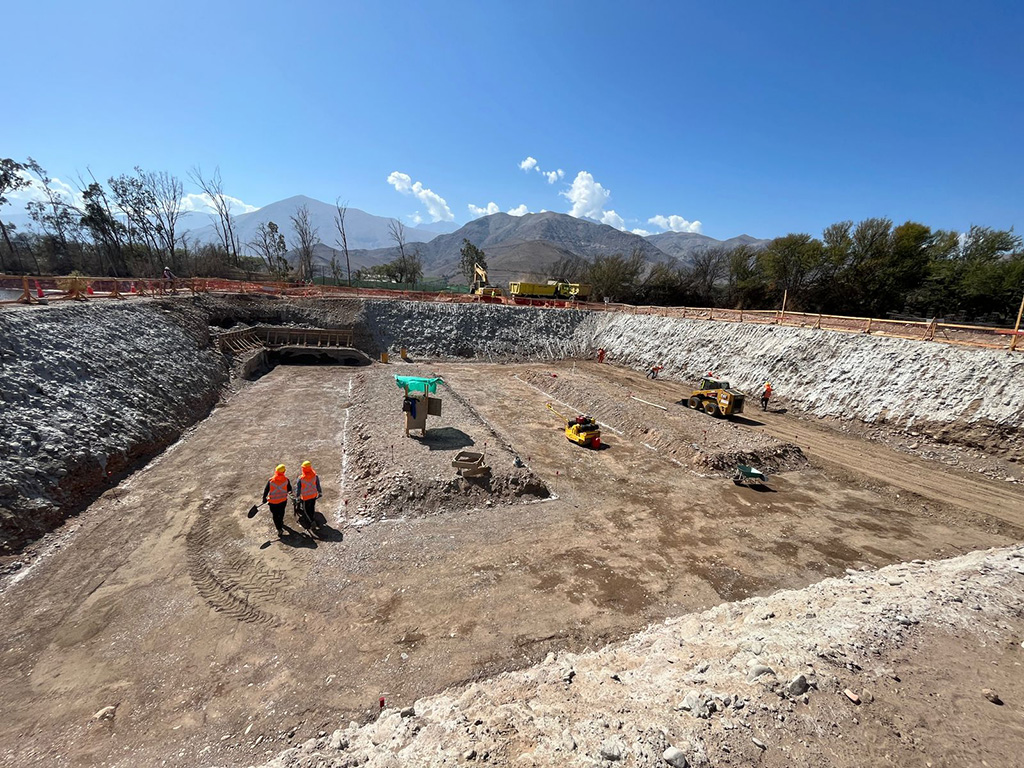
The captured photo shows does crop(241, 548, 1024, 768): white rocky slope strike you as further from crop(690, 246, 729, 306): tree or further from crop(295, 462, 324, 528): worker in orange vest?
crop(690, 246, 729, 306): tree

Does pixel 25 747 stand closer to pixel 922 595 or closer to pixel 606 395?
pixel 922 595

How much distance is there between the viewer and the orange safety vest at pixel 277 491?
908cm

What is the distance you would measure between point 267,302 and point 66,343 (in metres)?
19.2

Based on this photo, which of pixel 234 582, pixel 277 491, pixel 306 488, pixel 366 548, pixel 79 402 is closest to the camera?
pixel 234 582

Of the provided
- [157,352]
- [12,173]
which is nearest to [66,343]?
[157,352]

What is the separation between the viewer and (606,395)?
21672mm

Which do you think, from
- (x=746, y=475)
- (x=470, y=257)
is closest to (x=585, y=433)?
(x=746, y=475)

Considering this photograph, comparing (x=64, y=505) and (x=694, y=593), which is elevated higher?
(x=64, y=505)

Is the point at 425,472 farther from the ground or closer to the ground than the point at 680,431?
farther from the ground

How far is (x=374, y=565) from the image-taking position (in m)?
8.69

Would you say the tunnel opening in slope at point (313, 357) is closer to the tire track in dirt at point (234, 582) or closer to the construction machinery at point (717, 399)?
the tire track in dirt at point (234, 582)

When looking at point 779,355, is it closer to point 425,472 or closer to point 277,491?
point 425,472

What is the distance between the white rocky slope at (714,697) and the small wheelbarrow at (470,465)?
5766 mm

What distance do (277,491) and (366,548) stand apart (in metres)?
2.44
